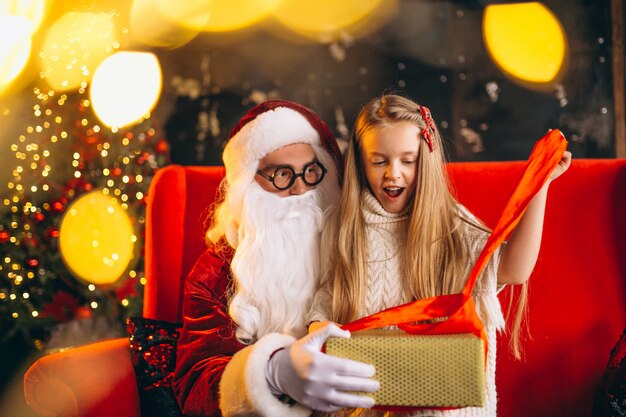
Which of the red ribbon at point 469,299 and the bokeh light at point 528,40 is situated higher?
the bokeh light at point 528,40

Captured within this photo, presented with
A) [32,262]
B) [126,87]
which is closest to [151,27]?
[126,87]

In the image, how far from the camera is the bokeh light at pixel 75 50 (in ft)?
11.5

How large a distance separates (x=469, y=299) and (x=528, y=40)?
8.62 ft

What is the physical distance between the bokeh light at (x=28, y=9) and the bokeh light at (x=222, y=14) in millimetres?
854

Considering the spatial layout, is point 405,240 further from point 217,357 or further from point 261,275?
point 217,357

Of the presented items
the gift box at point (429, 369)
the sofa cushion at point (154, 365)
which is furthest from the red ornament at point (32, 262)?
the gift box at point (429, 369)

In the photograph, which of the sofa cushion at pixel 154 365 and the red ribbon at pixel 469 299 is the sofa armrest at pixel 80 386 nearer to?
the sofa cushion at pixel 154 365

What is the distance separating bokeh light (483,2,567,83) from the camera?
3504 mm

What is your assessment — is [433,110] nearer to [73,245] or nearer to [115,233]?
[115,233]

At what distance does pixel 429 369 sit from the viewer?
1.27 metres

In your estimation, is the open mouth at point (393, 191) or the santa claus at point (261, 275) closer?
the santa claus at point (261, 275)

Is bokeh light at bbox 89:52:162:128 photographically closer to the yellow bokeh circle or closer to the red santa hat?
the yellow bokeh circle

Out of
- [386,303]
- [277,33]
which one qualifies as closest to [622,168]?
[386,303]

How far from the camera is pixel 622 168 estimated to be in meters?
2.04
